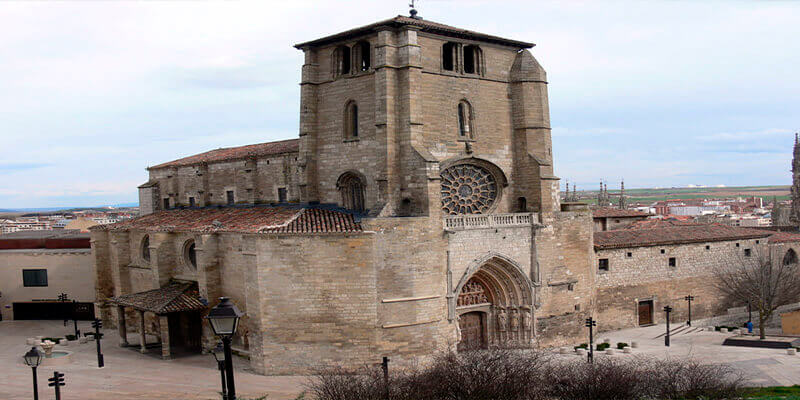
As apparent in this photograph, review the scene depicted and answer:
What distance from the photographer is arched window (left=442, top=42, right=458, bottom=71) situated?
31328mm

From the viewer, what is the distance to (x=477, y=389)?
2078 cm

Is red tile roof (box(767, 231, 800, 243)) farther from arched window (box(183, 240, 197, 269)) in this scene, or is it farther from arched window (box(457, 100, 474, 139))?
arched window (box(183, 240, 197, 269))

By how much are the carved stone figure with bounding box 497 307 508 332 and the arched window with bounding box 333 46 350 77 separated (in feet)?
41.9

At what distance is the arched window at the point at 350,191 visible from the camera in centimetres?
3166

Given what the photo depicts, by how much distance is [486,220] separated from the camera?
100ft

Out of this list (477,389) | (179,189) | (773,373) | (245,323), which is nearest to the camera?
(477,389)

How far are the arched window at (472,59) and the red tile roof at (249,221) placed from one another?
28.4ft

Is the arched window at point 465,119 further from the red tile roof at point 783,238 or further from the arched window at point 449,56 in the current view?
the red tile roof at point 783,238

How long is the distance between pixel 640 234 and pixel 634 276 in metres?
2.74

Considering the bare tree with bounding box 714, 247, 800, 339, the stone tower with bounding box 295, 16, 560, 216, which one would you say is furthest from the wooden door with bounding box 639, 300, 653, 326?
the stone tower with bounding box 295, 16, 560, 216

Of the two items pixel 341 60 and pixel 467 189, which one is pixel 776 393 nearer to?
pixel 467 189

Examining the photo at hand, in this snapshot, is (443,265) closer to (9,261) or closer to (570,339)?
(570,339)

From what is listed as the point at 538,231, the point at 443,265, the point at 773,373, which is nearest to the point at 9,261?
the point at 443,265

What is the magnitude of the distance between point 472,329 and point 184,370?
41.0ft
